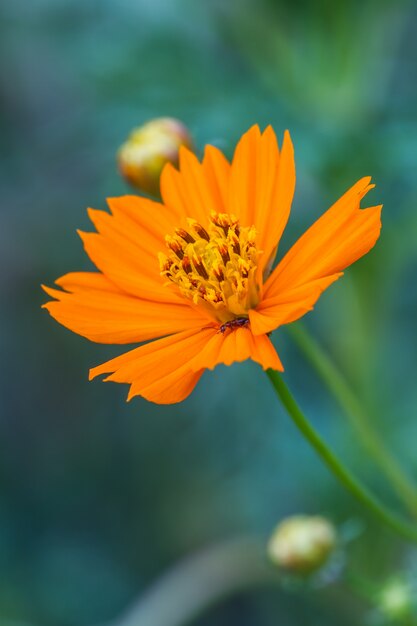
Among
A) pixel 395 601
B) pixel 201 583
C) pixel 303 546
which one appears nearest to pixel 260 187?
pixel 303 546

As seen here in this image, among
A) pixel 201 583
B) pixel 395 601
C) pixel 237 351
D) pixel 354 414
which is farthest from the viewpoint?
pixel 201 583

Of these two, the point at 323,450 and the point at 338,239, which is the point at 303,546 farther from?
the point at 338,239

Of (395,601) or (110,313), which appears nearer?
(110,313)

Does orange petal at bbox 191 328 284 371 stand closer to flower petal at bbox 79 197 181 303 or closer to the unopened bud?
flower petal at bbox 79 197 181 303

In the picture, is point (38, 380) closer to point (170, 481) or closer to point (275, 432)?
point (170, 481)

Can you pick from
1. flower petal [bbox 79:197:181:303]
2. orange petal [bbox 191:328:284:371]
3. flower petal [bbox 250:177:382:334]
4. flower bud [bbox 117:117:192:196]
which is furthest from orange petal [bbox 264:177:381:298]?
flower bud [bbox 117:117:192:196]

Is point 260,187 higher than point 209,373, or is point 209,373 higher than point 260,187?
point 209,373

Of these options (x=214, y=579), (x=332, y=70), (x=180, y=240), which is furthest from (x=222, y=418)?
(x=180, y=240)
